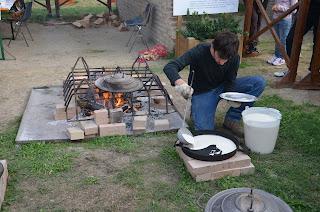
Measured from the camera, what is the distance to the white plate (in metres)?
4.30

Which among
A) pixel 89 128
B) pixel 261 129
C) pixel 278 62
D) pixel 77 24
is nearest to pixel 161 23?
pixel 278 62

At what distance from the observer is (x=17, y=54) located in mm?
8547

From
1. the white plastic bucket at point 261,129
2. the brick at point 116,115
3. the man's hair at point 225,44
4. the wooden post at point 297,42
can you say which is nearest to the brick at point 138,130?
the brick at point 116,115

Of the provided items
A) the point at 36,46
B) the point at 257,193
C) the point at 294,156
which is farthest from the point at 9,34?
the point at 257,193

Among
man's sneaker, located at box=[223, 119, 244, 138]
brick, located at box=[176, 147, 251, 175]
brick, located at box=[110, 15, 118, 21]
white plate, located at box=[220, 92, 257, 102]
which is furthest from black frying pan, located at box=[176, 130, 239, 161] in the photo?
brick, located at box=[110, 15, 118, 21]

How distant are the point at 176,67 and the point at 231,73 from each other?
2.55 ft

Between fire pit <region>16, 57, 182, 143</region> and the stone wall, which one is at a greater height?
the stone wall

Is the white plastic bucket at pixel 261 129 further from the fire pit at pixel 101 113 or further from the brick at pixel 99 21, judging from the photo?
the brick at pixel 99 21

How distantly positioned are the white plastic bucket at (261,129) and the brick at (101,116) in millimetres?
1609

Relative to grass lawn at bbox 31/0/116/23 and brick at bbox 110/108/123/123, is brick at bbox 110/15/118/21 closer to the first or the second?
grass lawn at bbox 31/0/116/23

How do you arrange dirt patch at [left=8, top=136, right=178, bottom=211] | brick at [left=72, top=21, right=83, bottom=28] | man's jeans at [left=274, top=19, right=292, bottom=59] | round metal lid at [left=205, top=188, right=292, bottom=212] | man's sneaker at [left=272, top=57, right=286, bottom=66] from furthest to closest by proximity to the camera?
brick at [left=72, top=21, right=83, bottom=28] < man's sneaker at [left=272, top=57, right=286, bottom=66] < man's jeans at [left=274, top=19, right=292, bottom=59] < dirt patch at [left=8, top=136, right=178, bottom=211] < round metal lid at [left=205, top=188, right=292, bottom=212]

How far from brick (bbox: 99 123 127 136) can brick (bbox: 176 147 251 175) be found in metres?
1.06

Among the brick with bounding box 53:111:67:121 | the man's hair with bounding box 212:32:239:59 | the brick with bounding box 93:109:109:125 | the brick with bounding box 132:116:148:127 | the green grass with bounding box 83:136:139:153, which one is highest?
the man's hair with bounding box 212:32:239:59

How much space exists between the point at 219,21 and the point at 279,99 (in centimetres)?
219
